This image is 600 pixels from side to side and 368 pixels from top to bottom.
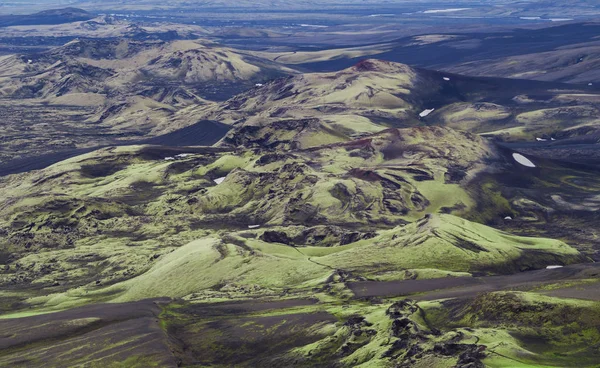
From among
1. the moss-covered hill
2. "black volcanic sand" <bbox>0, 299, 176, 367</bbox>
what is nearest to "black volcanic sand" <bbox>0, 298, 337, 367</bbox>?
"black volcanic sand" <bbox>0, 299, 176, 367</bbox>

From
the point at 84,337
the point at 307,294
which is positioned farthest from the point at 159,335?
the point at 307,294

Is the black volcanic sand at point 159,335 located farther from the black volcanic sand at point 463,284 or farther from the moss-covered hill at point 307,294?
the black volcanic sand at point 463,284

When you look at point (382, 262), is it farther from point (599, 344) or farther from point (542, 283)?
point (599, 344)

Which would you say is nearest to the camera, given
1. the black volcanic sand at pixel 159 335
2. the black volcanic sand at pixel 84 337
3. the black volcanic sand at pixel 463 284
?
the black volcanic sand at pixel 84 337

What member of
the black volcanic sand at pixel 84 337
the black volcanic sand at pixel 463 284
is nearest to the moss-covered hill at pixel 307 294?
the black volcanic sand at pixel 84 337

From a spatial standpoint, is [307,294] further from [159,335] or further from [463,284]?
[159,335]

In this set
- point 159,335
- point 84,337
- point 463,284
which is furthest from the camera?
point 463,284

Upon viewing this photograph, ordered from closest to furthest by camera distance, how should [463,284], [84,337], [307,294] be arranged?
[84,337] < [463,284] < [307,294]

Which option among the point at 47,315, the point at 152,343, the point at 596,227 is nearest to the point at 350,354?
the point at 152,343
